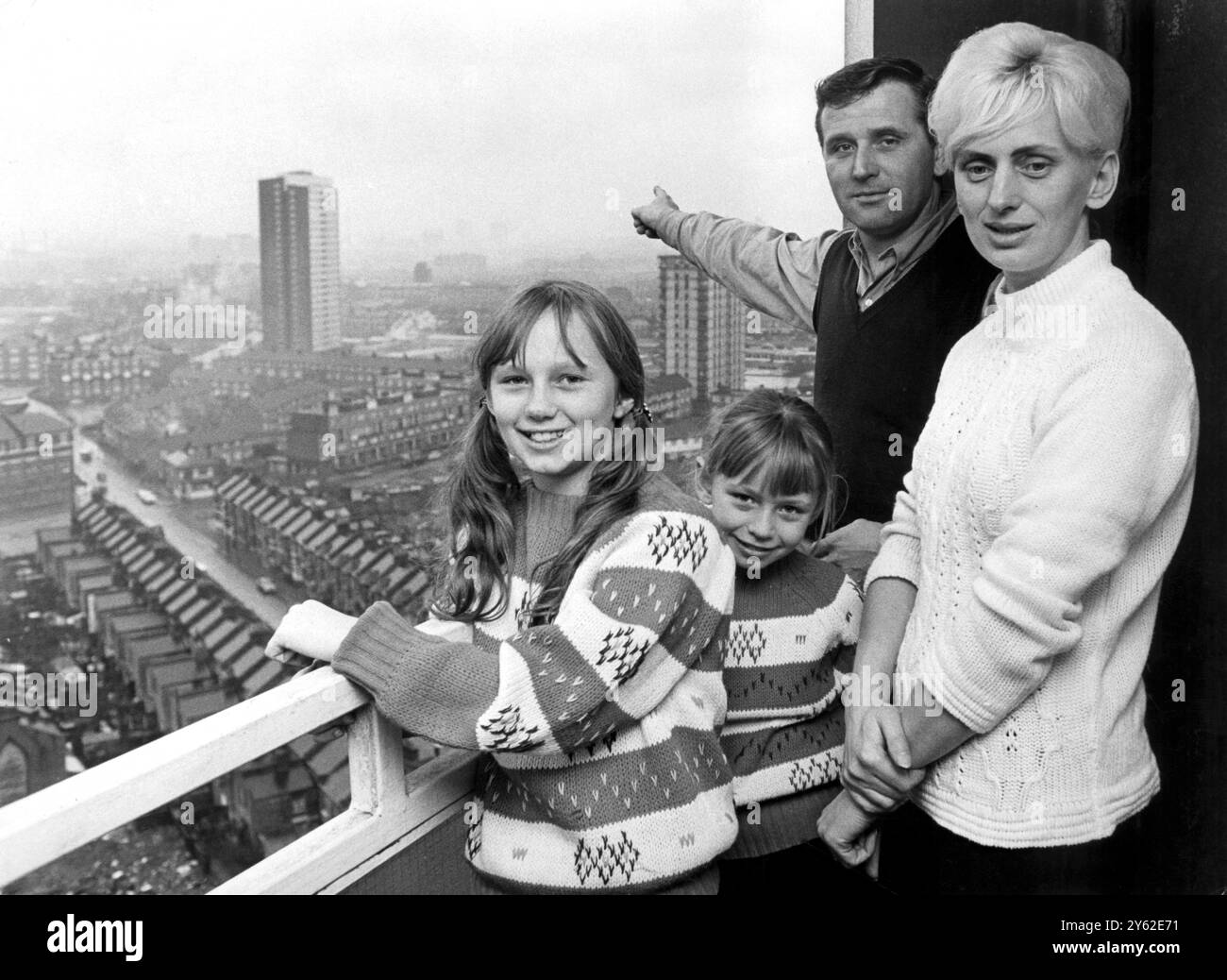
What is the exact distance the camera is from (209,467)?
3.69 m

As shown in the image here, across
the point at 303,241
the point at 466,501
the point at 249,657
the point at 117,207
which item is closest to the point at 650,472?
the point at 466,501

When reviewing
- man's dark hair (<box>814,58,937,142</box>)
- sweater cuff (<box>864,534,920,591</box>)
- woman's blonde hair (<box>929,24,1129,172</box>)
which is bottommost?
sweater cuff (<box>864,534,920,591</box>)

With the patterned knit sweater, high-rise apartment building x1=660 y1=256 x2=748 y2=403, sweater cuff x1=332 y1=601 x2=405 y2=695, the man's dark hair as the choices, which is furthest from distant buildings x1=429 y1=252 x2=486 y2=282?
sweater cuff x1=332 y1=601 x2=405 y2=695

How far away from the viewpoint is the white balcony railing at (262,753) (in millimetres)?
938

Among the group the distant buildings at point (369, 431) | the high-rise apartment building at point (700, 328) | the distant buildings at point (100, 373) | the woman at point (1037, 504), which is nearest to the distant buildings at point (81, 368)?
the distant buildings at point (100, 373)

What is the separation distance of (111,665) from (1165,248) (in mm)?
3087

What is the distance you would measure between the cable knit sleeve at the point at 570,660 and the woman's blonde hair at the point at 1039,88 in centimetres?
54

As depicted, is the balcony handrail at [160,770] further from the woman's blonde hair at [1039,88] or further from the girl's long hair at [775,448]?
the woman's blonde hair at [1039,88]

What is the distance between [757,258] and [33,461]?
241cm

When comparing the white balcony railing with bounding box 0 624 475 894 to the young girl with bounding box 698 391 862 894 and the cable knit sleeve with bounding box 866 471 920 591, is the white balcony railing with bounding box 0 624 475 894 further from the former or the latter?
the cable knit sleeve with bounding box 866 471 920 591

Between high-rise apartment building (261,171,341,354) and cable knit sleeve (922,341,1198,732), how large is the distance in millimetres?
1955

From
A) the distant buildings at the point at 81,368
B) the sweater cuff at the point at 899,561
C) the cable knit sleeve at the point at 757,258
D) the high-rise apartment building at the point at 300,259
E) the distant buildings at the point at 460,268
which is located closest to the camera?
the sweater cuff at the point at 899,561

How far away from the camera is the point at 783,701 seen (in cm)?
146

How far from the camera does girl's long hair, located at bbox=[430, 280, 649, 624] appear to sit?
1269 mm
